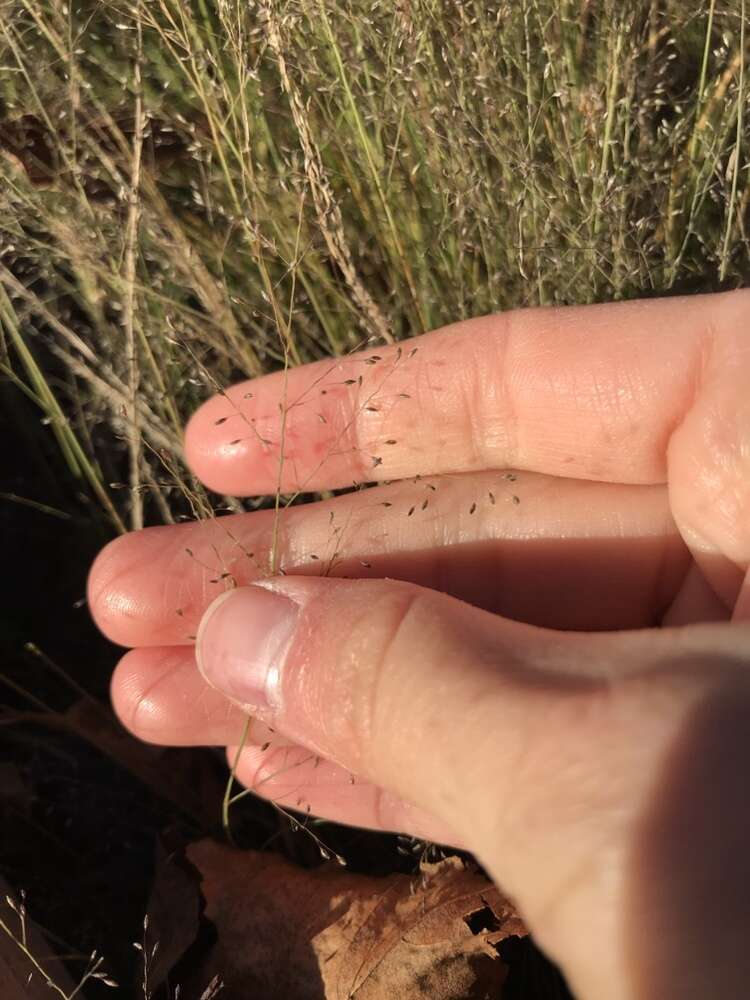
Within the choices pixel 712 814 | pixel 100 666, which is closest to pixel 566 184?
pixel 712 814

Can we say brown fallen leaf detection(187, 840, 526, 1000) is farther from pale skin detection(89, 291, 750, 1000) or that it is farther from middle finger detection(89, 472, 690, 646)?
middle finger detection(89, 472, 690, 646)

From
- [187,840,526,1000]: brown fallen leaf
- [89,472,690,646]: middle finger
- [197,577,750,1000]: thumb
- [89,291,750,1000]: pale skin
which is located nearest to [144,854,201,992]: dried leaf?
[187,840,526,1000]: brown fallen leaf

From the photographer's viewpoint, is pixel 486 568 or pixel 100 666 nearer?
pixel 486 568

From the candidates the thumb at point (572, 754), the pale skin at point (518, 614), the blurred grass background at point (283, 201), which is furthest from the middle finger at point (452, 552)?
the thumb at point (572, 754)

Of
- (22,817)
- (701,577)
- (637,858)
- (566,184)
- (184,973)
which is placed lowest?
(184,973)

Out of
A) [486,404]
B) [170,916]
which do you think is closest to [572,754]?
[486,404]

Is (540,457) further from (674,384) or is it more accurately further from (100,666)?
(100,666)
